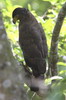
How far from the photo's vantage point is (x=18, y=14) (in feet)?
15.3

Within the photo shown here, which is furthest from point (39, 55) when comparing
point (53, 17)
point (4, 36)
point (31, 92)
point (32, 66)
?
point (4, 36)

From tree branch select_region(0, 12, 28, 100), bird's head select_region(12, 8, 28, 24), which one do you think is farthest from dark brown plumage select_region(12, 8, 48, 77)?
tree branch select_region(0, 12, 28, 100)

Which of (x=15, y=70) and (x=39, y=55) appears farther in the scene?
(x=39, y=55)

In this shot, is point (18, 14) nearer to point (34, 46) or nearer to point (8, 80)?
point (34, 46)

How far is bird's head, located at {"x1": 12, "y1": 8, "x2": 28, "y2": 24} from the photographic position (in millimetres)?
4645

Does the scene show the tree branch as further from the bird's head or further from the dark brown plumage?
the bird's head

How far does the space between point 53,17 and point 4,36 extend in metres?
2.65

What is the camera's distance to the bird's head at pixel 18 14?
4.64 metres

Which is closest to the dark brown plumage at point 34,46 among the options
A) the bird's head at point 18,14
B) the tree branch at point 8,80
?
the bird's head at point 18,14

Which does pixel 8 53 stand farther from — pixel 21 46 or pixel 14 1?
pixel 14 1

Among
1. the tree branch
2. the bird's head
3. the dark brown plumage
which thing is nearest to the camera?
the tree branch

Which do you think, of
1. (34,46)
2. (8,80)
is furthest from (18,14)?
(8,80)

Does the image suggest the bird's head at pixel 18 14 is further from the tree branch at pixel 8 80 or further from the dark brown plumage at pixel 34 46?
the tree branch at pixel 8 80

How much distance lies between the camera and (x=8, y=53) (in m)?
2.66
